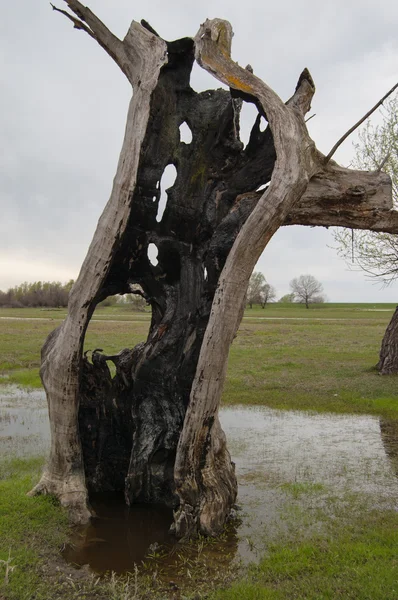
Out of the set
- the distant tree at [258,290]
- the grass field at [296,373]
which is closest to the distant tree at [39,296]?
the distant tree at [258,290]

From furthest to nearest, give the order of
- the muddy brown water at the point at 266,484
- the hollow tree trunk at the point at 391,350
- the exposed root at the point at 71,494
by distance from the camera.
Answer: the hollow tree trunk at the point at 391,350 → the exposed root at the point at 71,494 → the muddy brown water at the point at 266,484

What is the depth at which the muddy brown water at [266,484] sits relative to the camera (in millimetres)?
5523

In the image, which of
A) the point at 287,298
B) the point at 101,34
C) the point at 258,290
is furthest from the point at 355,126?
the point at 287,298

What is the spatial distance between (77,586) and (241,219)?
4227 millimetres

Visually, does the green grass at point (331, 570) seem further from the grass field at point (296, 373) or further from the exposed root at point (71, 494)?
the grass field at point (296, 373)

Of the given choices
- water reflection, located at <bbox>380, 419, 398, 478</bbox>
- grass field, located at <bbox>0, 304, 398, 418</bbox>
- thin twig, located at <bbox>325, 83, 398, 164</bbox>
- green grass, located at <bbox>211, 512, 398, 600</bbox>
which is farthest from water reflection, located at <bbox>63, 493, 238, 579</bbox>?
grass field, located at <bbox>0, 304, 398, 418</bbox>

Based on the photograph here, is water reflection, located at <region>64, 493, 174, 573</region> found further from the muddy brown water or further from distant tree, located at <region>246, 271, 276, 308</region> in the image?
distant tree, located at <region>246, 271, 276, 308</region>

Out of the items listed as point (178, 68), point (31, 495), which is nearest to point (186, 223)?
point (178, 68)

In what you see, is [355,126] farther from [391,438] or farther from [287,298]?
[287,298]

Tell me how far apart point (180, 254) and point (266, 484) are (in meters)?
3.33

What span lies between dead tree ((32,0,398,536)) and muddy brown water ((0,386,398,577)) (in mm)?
313

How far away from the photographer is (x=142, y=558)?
211 inches

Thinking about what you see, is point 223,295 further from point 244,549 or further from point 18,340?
point 18,340

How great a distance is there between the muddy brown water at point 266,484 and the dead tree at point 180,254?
313 millimetres
